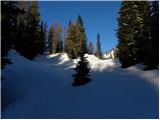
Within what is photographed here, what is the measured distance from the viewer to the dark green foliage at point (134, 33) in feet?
132

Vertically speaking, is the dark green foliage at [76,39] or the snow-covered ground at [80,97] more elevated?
the dark green foliage at [76,39]

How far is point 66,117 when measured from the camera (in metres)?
23.5

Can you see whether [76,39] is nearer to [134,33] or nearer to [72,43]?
[72,43]

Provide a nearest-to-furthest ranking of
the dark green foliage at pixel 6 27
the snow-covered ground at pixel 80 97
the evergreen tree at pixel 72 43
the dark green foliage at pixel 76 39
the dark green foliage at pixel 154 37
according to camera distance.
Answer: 1. the snow-covered ground at pixel 80 97
2. the dark green foliage at pixel 6 27
3. the dark green foliage at pixel 154 37
4. the evergreen tree at pixel 72 43
5. the dark green foliage at pixel 76 39

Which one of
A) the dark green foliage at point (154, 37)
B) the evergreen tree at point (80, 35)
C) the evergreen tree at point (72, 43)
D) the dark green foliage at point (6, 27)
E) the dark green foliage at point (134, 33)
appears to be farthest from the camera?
the evergreen tree at point (80, 35)

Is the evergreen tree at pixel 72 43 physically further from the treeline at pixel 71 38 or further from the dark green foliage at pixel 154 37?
the dark green foliage at pixel 154 37

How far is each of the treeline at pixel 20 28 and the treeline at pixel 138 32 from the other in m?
13.1

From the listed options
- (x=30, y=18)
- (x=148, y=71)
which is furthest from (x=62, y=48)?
(x=148, y=71)

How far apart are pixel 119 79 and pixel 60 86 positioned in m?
5.82

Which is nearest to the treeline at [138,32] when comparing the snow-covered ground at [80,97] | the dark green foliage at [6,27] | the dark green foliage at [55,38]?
the snow-covered ground at [80,97]

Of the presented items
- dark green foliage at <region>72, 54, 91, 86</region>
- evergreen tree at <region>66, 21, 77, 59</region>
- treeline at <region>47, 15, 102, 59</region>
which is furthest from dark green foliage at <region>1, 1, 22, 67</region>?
evergreen tree at <region>66, 21, 77, 59</region>

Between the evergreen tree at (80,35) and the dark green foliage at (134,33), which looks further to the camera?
the evergreen tree at (80,35)

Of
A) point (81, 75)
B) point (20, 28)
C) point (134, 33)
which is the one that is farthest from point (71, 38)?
point (81, 75)

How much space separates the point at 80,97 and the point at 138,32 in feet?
54.4
